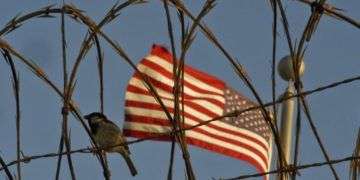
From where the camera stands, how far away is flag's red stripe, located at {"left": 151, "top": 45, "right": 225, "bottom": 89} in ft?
45.2

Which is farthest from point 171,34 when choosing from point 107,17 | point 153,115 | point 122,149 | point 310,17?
point 153,115

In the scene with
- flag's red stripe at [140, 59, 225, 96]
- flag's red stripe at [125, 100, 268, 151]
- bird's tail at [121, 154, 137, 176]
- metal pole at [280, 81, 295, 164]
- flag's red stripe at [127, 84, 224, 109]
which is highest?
flag's red stripe at [140, 59, 225, 96]

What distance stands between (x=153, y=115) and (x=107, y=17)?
5759 millimetres

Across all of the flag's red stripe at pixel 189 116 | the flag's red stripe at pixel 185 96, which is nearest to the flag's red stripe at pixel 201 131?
the flag's red stripe at pixel 189 116

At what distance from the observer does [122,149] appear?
1089 centimetres

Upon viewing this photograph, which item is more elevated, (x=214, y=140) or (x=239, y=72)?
(x=214, y=140)

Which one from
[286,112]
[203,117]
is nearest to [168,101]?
[203,117]

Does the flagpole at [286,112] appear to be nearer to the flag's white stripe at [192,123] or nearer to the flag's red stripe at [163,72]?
the flag's white stripe at [192,123]

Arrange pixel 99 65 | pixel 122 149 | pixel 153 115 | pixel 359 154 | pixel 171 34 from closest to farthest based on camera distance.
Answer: pixel 359 154 → pixel 171 34 → pixel 99 65 → pixel 122 149 → pixel 153 115

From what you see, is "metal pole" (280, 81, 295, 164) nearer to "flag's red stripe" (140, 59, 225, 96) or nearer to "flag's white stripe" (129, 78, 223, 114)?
"flag's white stripe" (129, 78, 223, 114)

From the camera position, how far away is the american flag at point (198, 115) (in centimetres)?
1277

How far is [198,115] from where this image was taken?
1348 cm

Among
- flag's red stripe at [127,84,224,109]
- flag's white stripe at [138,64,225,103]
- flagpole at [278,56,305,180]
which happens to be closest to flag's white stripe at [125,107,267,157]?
flag's red stripe at [127,84,224,109]

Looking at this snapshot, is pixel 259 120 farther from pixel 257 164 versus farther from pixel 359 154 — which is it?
pixel 359 154
